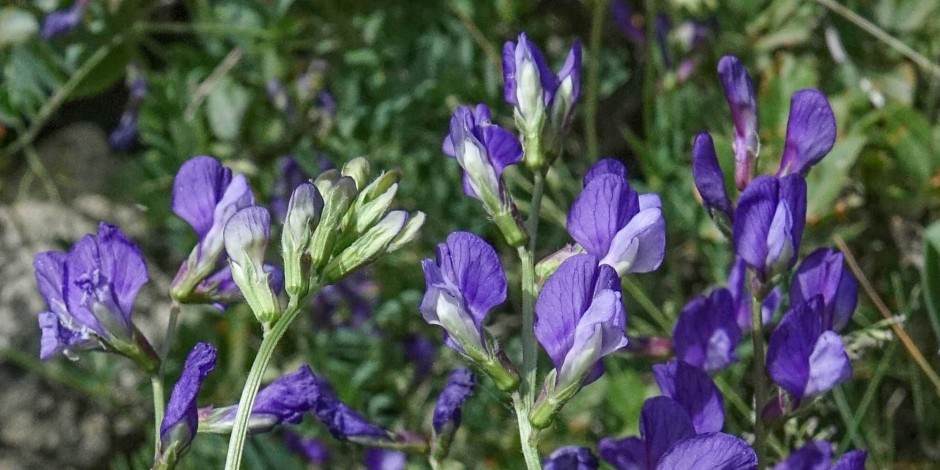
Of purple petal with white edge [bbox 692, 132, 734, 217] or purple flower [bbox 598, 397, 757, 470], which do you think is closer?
purple flower [bbox 598, 397, 757, 470]

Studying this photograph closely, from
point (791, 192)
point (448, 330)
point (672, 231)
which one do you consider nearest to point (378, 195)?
point (448, 330)

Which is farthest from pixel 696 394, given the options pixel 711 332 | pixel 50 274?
pixel 50 274

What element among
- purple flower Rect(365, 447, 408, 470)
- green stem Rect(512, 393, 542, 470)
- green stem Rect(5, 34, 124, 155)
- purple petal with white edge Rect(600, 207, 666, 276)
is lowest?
purple flower Rect(365, 447, 408, 470)

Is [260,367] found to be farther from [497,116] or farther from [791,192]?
[497,116]

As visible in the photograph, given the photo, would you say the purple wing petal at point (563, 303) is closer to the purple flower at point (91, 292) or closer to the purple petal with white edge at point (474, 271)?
the purple petal with white edge at point (474, 271)

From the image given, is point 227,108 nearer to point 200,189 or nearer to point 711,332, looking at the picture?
point 200,189

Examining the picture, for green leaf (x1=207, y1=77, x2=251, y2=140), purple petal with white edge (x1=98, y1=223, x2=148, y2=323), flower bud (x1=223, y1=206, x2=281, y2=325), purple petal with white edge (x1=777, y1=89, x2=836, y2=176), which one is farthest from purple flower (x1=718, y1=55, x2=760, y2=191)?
green leaf (x1=207, y1=77, x2=251, y2=140)

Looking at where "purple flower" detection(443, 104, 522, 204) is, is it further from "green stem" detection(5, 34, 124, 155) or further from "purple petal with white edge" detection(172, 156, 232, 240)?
"green stem" detection(5, 34, 124, 155)
